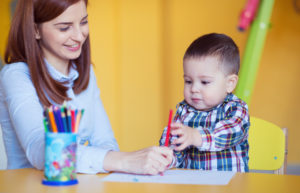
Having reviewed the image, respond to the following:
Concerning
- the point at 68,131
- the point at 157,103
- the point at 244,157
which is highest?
the point at 68,131

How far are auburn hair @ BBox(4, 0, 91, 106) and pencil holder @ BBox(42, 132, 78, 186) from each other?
0.48 metres

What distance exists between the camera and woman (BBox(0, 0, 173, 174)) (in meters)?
1.30

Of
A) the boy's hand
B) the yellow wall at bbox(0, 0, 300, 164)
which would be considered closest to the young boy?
the boy's hand

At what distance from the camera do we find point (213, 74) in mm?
1453

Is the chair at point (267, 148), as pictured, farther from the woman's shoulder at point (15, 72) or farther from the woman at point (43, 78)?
the woman's shoulder at point (15, 72)

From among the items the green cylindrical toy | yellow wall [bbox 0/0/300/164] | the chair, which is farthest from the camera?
yellow wall [bbox 0/0/300/164]

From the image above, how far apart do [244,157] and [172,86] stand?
1996 millimetres

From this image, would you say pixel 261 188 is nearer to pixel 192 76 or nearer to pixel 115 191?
pixel 115 191

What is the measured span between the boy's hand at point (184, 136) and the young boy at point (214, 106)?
0.11 metres

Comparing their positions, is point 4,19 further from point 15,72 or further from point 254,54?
point 15,72

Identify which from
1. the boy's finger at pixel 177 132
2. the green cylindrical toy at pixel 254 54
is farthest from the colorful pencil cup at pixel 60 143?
the green cylindrical toy at pixel 254 54

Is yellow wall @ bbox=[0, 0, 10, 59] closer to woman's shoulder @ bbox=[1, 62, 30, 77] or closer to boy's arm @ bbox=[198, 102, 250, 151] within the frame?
woman's shoulder @ bbox=[1, 62, 30, 77]

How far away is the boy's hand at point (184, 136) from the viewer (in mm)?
1193

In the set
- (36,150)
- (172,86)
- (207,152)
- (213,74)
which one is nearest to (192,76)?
(213,74)
